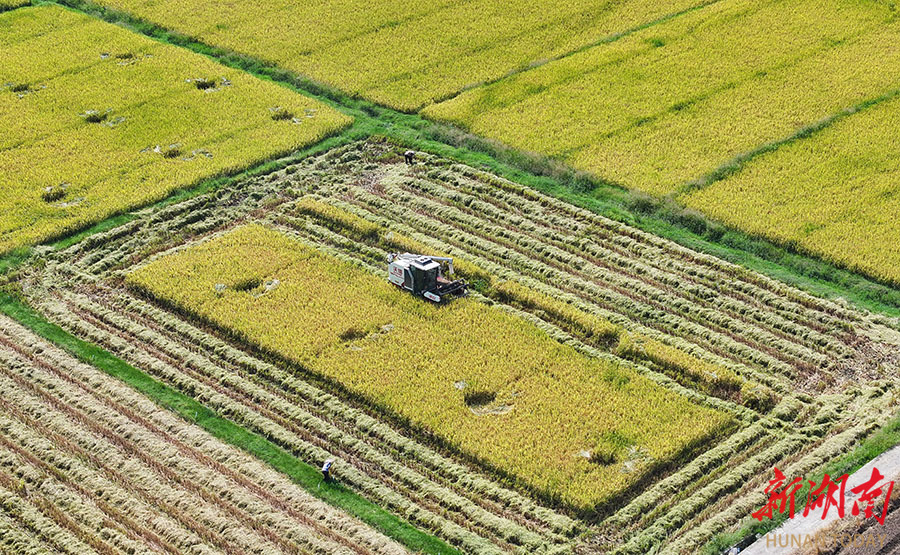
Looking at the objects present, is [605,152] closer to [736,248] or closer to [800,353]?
[736,248]

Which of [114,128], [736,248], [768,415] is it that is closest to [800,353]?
[768,415]

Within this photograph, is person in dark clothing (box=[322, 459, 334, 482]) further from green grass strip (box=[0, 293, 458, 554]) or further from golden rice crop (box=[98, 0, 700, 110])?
golden rice crop (box=[98, 0, 700, 110])

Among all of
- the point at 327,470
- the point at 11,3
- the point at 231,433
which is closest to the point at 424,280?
the point at 231,433

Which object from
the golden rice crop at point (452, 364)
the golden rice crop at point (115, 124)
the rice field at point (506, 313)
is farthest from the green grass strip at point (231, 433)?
the golden rice crop at point (115, 124)

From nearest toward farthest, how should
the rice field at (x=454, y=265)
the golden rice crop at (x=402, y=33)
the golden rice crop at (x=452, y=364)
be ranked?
1. the rice field at (x=454, y=265)
2. the golden rice crop at (x=452, y=364)
3. the golden rice crop at (x=402, y=33)

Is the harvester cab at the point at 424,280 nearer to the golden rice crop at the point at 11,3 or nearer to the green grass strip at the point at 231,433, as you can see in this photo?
the green grass strip at the point at 231,433

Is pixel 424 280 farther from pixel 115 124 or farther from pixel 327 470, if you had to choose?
pixel 115 124

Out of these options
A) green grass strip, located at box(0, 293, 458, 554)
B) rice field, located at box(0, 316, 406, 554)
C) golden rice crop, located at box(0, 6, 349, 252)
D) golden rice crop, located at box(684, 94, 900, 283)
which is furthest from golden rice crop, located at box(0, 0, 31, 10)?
golden rice crop, located at box(684, 94, 900, 283)
